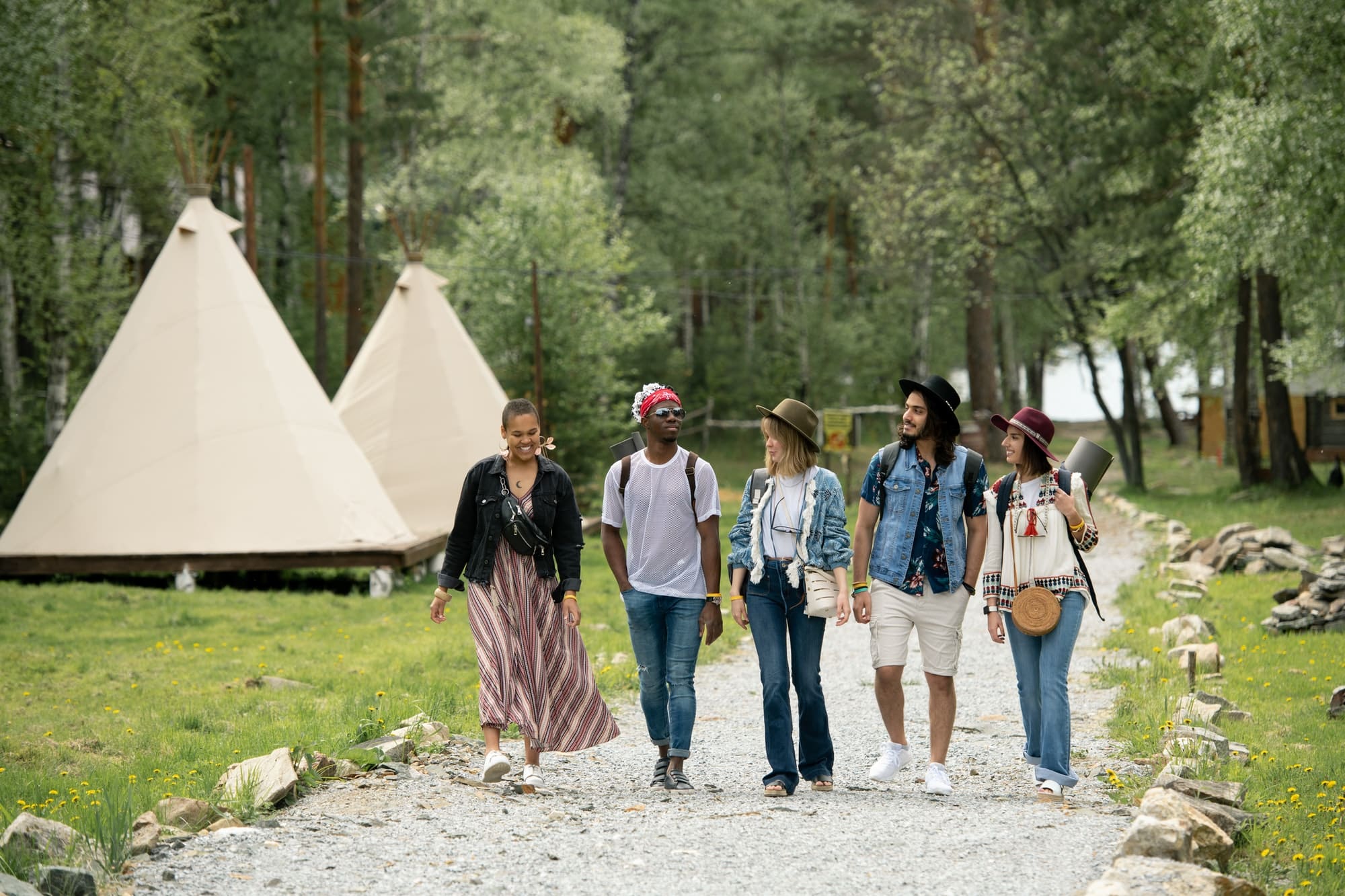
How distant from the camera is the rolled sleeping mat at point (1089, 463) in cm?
584

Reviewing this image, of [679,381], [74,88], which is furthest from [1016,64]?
Answer: [74,88]

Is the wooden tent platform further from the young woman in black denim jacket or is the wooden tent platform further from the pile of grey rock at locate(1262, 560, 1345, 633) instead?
the young woman in black denim jacket

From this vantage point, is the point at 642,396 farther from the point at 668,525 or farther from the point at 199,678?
the point at 199,678

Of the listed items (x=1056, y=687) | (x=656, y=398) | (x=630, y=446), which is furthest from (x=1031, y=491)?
(x=630, y=446)

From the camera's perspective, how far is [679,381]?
37.3 m

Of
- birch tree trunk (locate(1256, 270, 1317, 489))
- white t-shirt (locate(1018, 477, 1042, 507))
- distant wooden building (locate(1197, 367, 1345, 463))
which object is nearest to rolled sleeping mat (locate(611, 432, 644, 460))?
white t-shirt (locate(1018, 477, 1042, 507))

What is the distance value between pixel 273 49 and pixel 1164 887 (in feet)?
92.6

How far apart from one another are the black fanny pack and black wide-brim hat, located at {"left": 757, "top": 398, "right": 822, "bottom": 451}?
3.45 feet

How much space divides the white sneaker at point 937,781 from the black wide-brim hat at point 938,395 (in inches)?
52.6

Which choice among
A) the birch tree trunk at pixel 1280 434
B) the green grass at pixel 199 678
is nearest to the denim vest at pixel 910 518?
the green grass at pixel 199 678

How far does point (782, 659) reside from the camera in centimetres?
584

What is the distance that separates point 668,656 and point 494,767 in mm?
812

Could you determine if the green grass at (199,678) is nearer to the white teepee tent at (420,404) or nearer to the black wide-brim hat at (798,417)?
the black wide-brim hat at (798,417)

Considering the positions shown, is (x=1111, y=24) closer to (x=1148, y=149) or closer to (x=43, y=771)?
(x=1148, y=149)
